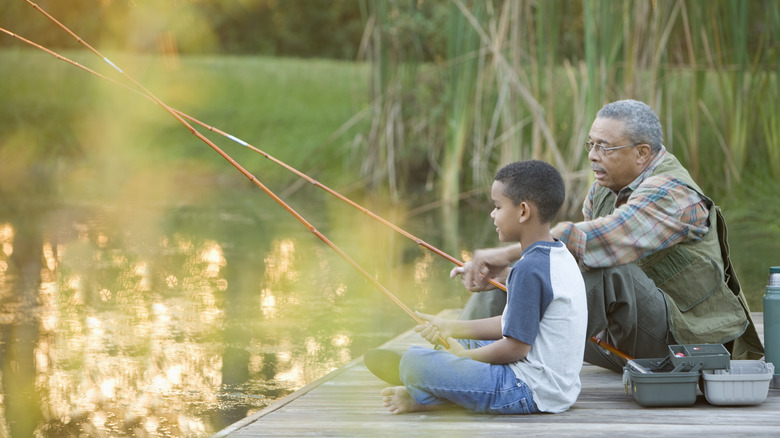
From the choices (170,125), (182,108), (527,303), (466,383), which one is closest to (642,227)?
(527,303)

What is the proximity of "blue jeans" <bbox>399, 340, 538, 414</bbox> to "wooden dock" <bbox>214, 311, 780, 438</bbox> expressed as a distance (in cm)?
3

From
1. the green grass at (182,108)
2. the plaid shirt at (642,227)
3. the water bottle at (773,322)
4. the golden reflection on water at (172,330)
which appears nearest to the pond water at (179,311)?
the golden reflection on water at (172,330)

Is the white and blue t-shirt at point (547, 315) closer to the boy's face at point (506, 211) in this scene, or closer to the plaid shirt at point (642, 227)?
the boy's face at point (506, 211)

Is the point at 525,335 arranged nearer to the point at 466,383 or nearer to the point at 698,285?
the point at 466,383

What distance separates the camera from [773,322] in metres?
2.72

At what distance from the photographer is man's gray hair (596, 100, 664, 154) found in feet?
8.96

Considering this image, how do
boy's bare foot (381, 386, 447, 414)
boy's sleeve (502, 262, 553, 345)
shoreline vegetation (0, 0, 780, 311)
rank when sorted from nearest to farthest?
boy's sleeve (502, 262, 553, 345) < boy's bare foot (381, 386, 447, 414) < shoreline vegetation (0, 0, 780, 311)

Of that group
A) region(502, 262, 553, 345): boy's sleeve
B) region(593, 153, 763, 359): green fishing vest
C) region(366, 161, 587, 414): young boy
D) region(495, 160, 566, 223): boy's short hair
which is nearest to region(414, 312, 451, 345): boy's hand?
region(366, 161, 587, 414): young boy

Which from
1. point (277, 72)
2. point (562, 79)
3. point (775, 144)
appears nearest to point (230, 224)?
point (562, 79)

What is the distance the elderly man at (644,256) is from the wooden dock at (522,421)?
0.18 m

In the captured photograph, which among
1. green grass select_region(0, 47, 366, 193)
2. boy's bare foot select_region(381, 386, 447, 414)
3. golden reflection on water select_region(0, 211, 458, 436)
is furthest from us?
green grass select_region(0, 47, 366, 193)

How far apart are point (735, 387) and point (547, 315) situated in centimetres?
52

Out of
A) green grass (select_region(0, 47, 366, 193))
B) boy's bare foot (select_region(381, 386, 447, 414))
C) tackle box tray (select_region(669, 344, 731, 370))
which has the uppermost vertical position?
green grass (select_region(0, 47, 366, 193))

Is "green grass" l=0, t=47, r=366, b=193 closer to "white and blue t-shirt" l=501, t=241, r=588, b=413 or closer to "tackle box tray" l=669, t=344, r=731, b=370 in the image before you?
"tackle box tray" l=669, t=344, r=731, b=370
